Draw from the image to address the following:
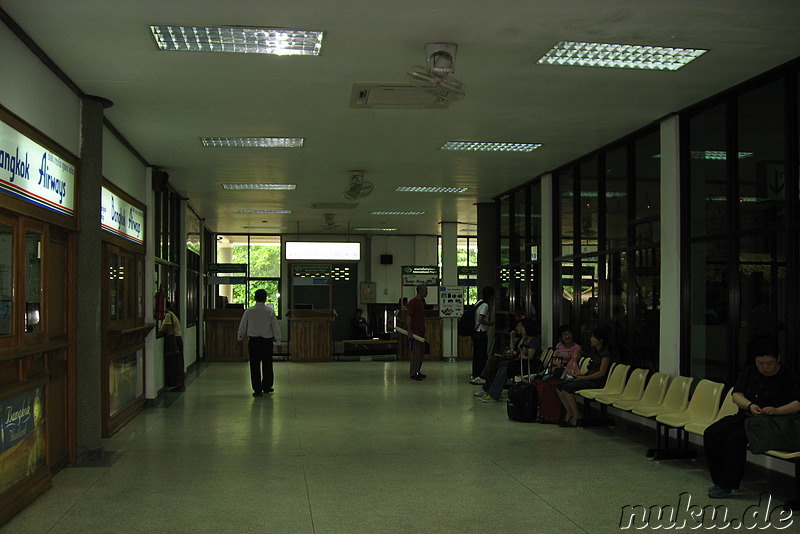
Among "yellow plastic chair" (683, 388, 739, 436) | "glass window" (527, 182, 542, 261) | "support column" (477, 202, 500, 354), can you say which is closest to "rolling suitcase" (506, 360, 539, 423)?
"yellow plastic chair" (683, 388, 739, 436)

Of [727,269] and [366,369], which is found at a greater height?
[727,269]

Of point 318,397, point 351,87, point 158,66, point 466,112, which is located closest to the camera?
point 158,66

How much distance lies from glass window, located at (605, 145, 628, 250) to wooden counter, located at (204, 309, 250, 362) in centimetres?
1005

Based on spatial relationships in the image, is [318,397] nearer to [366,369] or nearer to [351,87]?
[366,369]

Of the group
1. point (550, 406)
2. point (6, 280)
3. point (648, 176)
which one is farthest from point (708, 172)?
point (6, 280)

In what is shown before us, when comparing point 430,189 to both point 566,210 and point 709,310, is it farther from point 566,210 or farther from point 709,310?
point 709,310

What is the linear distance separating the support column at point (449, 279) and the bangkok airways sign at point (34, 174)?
11359 mm

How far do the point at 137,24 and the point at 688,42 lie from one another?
3.82 meters

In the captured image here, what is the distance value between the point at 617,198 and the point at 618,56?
12.1 ft

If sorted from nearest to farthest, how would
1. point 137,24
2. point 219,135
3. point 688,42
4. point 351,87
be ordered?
point 137,24
point 688,42
point 351,87
point 219,135

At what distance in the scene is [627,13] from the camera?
5.08 metres

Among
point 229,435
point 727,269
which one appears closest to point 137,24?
point 229,435

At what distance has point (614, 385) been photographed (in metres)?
8.47

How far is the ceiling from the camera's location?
5059 millimetres
